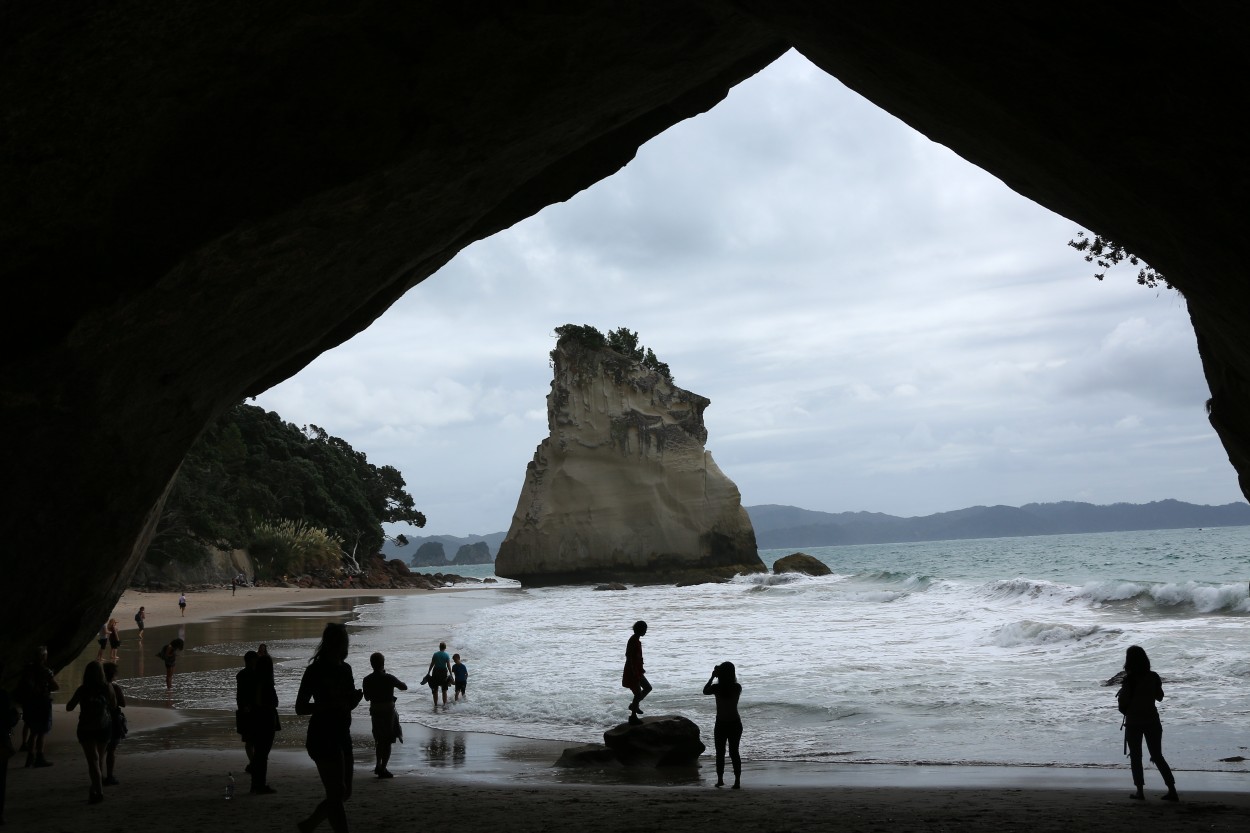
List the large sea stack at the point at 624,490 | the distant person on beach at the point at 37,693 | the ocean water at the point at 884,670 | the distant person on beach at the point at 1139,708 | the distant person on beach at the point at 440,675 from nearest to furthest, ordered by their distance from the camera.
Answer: the distant person on beach at the point at 1139,708, the distant person on beach at the point at 37,693, the ocean water at the point at 884,670, the distant person on beach at the point at 440,675, the large sea stack at the point at 624,490

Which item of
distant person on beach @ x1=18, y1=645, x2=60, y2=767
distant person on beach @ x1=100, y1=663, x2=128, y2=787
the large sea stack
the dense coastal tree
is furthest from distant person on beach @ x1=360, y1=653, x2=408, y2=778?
the large sea stack

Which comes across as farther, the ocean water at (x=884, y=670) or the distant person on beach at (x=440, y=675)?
the distant person on beach at (x=440, y=675)

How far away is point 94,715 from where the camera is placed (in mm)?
8156

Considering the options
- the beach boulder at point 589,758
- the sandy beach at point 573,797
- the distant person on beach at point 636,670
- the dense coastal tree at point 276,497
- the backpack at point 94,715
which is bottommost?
the beach boulder at point 589,758

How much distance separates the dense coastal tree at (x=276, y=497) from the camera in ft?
153

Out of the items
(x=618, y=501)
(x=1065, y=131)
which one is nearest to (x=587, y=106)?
(x=1065, y=131)

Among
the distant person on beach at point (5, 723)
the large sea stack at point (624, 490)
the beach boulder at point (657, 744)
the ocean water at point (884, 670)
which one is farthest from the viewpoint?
the large sea stack at point (624, 490)

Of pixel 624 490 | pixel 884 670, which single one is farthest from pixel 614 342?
pixel 884 670

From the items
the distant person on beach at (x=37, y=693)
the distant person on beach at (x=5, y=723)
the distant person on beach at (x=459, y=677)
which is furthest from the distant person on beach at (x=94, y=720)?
the distant person on beach at (x=459, y=677)

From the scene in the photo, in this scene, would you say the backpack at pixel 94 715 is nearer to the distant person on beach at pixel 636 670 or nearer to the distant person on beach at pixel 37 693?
the distant person on beach at pixel 37 693

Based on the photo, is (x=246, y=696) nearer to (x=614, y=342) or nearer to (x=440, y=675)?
(x=440, y=675)

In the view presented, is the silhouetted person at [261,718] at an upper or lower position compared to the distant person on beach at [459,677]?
upper

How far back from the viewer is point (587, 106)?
826 centimetres

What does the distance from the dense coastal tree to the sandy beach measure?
1460 inches
